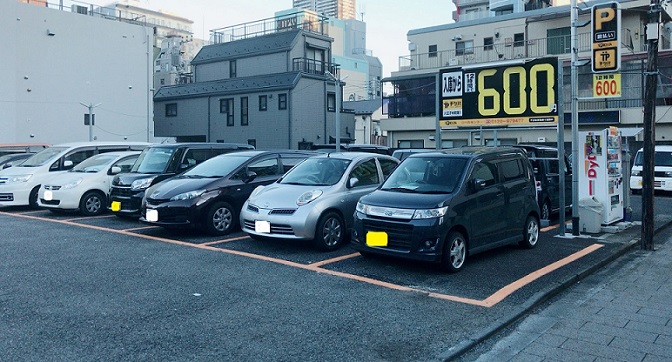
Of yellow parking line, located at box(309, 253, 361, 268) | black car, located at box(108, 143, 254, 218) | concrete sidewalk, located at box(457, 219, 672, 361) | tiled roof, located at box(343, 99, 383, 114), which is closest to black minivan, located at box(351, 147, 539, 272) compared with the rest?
yellow parking line, located at box(309, 253, 361, 268)

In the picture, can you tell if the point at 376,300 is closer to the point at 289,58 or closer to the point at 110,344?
the point at 110,344

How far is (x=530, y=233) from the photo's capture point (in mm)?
9000

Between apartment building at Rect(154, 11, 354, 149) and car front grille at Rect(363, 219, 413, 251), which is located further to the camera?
apartment building at Rect(154, 11, 354, 149)

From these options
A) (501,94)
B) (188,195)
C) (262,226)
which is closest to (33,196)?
(188,195)

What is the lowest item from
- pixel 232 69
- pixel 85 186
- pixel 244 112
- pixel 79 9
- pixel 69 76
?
pixel 85 186

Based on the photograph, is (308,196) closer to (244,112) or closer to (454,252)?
(454,252)

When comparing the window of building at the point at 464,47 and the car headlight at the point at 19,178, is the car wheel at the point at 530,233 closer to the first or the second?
the car headlight at the point at 19,178

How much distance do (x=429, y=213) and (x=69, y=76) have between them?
112ft

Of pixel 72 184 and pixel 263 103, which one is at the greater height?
pixel 263 103

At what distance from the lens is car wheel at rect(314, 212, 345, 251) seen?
8.38m

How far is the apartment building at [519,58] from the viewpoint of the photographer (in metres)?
27.3

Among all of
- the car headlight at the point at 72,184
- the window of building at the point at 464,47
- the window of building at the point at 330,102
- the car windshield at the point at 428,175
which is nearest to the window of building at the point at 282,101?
the window of building at the point at 330,102

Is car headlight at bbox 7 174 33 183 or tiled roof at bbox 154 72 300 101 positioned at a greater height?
tiled roof at bbox 154 72 300 101

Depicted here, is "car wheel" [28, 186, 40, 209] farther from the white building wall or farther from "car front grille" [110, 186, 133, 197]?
the white building wall
